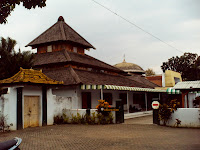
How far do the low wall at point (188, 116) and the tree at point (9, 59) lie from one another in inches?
473

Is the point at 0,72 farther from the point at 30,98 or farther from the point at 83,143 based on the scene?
the point at 83,143

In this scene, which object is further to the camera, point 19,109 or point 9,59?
point 9,59

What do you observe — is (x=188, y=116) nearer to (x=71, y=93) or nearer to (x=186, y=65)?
(x=71, y=93)

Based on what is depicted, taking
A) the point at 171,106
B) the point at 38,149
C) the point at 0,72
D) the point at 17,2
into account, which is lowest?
the point at 38,149

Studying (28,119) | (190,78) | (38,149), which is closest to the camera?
(38,149)

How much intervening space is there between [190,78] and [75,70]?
44781 millimetres

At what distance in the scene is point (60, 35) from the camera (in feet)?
90.9

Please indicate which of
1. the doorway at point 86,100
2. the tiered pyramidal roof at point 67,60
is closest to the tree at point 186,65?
the tiered pyramidal roof at point 67,60

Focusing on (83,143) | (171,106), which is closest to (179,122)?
(171,106)

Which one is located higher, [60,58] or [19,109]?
[60,58]

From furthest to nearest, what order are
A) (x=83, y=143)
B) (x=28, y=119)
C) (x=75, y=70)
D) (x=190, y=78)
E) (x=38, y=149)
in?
(x=190, y=78)
(x=75, y=70)
(x=28, y=119)
(x=83, y=143)
(x=38, y=149)

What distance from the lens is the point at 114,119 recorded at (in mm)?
17297

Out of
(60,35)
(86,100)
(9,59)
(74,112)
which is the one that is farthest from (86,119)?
(60,35)

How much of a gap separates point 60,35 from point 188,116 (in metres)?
18.0
